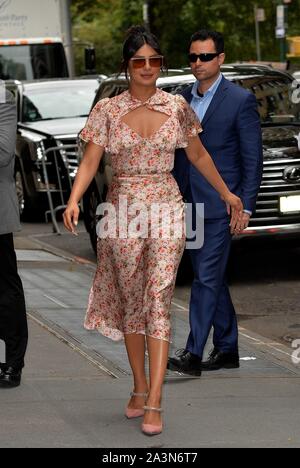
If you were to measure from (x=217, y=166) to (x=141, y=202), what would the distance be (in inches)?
56.3

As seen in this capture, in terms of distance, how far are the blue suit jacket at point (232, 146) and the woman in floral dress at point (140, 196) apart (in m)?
1.21

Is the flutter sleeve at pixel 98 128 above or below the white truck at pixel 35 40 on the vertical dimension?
above

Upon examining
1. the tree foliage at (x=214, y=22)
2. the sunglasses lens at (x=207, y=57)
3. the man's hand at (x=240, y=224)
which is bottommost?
the tree foliage at (x=214, y=22)

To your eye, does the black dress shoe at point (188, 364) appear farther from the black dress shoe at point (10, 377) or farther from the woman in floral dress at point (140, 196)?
the woman in floral dress at point (140, 196)

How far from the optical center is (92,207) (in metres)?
13.6

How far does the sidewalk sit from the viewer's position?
617 cm

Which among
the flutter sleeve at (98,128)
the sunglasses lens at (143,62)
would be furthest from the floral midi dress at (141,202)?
the sunglasses lens at (143,62)

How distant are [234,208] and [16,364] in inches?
56.7

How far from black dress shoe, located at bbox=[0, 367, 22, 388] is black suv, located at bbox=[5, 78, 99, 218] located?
8.69 meters

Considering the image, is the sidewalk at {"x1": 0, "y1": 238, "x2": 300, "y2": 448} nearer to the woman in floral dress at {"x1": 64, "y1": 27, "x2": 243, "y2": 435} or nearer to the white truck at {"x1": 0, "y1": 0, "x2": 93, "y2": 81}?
the woman in floral dress at {"x1": 64, "y1": 27, "x2": 243, "y2": 435}

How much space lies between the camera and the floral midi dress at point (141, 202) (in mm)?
6402

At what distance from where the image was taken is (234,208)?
704cm
